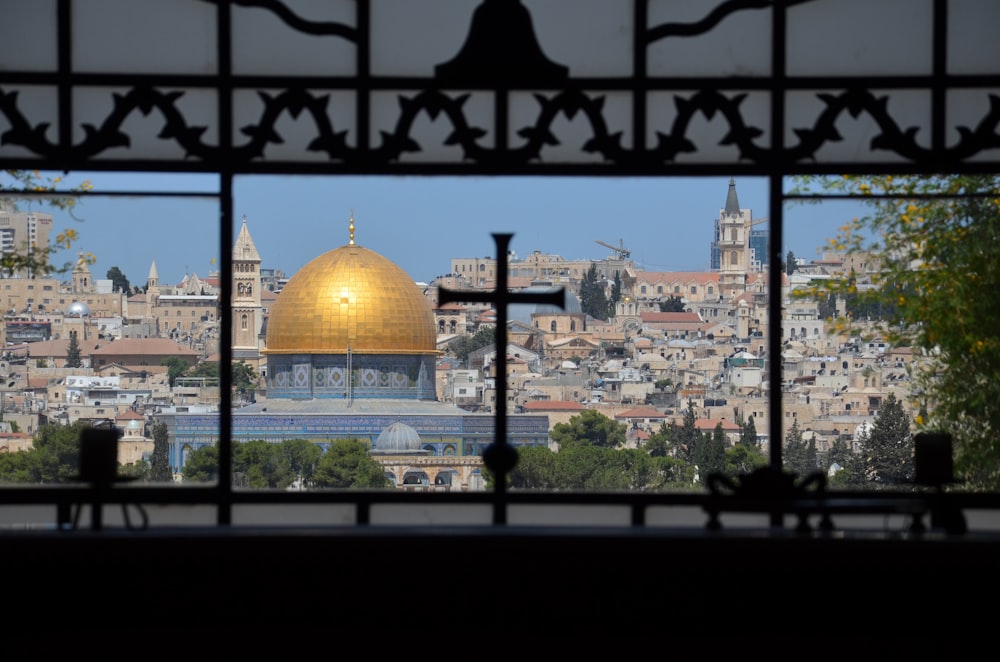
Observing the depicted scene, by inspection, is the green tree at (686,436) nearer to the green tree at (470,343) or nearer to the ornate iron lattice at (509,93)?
the green tree at (470,343)

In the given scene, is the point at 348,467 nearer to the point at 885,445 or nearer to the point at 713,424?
the point at 713,424

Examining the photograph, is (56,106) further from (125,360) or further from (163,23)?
(125,360)

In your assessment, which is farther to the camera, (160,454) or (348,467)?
(348,467)

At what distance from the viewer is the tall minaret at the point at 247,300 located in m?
55.7

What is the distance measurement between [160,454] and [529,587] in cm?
4575

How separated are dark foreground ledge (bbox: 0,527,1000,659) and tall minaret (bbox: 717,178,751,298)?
5190cm

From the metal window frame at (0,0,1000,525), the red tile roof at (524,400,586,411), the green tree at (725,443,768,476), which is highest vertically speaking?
the metal window frame at (0,0,1000,525)

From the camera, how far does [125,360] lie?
47562 millimetres

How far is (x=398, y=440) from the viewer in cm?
4788

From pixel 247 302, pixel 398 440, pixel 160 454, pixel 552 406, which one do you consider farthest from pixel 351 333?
pixel 247 302

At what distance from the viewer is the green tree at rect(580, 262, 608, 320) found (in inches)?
2385

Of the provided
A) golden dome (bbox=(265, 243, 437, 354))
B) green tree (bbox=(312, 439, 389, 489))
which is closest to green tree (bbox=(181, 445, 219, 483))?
green tree (bbox=(312, 439, 389, 489))

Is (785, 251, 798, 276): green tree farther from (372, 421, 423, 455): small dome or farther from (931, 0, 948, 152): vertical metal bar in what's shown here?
(931, 0, 948, 152): vertical metal bar

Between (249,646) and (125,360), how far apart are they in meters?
45.6
